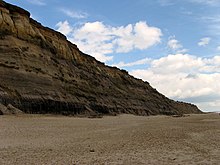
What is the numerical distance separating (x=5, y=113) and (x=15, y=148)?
43.3 feet

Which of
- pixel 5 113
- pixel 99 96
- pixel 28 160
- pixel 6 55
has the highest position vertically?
pixel 6 55

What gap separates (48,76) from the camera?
35.5m

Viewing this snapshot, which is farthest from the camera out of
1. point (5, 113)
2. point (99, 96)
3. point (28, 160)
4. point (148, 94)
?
point (148, 94)

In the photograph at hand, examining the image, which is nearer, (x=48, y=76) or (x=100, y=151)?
(x=100, y=151)

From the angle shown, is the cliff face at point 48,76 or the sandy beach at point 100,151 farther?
the cliff face at point 48,76

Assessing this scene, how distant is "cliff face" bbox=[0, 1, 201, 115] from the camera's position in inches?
1195

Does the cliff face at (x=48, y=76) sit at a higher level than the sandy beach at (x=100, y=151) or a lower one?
higher

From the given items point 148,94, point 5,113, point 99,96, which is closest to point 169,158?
point 5,113

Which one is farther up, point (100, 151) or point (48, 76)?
point (48, 76)

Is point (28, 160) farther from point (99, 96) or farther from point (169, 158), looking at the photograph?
point (99, 96)

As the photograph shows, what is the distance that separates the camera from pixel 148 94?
65625 mm

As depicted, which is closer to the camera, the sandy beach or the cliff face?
the sandy beach

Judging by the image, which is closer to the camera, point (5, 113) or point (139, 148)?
point (139, 148)

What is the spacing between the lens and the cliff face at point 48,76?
30342 millimetres
